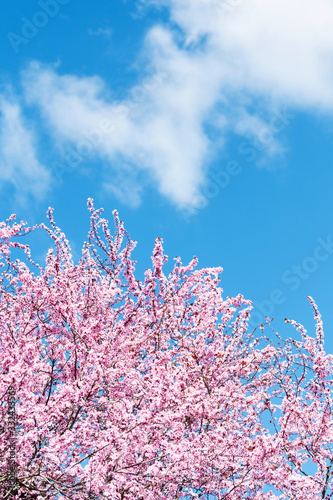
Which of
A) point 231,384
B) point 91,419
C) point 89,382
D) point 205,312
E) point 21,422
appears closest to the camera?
point 21,422

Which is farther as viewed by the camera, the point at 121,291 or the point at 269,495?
the point at 121,291

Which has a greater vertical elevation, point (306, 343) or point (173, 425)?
point (306, 343)

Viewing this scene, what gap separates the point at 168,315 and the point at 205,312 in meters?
1.09

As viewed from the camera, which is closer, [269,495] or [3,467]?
[3,467]

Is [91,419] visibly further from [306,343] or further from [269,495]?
[306,343]

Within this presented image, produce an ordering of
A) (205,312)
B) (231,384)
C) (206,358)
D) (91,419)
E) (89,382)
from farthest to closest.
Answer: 1. (205,312)
2. (206,358)
3. (231,384)
4. (91,419)
5. (89,382)

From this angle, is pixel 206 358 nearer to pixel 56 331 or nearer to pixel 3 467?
pixel 56 331

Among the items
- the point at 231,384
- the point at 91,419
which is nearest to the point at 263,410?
the point at 231,384

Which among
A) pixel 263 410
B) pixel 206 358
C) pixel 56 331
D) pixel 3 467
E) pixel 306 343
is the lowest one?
pixel 3 467

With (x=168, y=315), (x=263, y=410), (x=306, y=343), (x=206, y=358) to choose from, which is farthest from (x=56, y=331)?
(x=306, y=343)

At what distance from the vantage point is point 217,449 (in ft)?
24.0

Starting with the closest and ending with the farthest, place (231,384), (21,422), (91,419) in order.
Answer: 1. (21,422)
2. (91,419)
3. (231,384)

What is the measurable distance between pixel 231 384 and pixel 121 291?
344cm

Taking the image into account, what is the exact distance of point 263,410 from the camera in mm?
9594
